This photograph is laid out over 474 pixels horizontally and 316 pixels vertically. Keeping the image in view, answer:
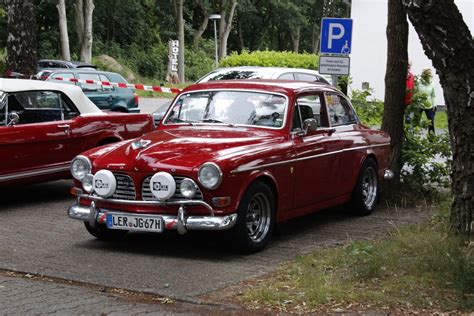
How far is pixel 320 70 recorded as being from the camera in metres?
13.3

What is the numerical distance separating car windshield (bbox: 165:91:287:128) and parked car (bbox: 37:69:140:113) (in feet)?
44.8

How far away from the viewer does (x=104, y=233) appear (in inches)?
335

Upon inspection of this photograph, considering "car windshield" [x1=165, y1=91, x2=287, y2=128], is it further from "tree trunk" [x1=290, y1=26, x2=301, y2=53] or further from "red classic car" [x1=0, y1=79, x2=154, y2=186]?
"tree trunk" [x1=290, y1=26, x2=301, y2=53]

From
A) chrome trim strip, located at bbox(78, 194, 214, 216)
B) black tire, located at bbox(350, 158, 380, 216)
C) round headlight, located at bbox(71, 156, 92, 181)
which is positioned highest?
round headlight, located at bbox(71, 156, 92, 181)

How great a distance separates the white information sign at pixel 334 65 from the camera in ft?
43.8

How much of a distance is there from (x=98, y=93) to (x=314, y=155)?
1496 centimetres

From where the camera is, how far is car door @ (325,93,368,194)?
973 cm

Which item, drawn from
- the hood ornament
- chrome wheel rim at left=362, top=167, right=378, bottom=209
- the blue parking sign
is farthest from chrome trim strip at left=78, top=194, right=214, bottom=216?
the blue parking sign

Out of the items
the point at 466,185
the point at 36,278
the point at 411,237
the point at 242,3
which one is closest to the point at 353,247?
the point at 411,237

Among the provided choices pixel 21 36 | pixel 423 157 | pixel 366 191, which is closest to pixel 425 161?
pixel 423 157

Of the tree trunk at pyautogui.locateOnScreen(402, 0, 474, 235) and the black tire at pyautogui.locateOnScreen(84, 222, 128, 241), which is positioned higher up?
the tree trunk at pyautogui.locateOnScreen(402, 0, 474, 235)

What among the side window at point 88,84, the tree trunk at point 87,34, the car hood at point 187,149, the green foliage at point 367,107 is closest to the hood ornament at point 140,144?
the car hood at point 187,149

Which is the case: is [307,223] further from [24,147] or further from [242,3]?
[242,3]

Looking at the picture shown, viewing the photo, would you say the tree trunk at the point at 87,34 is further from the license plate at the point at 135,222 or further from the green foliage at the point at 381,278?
the green foliage at the point at 381,278
